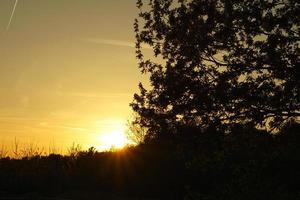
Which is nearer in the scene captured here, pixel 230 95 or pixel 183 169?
pixel 230 95

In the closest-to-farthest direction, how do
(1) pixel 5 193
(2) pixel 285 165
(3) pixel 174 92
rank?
1. (3) pixel 174 92
2. (2) pixel 285 165
3. (1) pixel 5 193

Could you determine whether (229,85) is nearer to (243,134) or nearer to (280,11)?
(243,134)

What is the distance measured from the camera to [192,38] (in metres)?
13.8

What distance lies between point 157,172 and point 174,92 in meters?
6.38

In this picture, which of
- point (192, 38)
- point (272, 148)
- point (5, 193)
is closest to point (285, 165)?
point (272, 148)

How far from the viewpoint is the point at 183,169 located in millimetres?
19125

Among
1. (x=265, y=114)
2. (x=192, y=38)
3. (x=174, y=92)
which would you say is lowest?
(x=265, y=114)

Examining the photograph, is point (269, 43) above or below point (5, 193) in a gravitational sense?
above

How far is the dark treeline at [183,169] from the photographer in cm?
1329

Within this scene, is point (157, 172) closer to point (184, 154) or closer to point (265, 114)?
point (184, 154)

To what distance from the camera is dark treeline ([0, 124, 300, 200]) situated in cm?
1329

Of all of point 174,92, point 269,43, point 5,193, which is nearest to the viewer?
point 269,43

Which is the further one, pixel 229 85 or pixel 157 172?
pixel 157 172

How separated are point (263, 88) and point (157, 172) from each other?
7.73 meters
